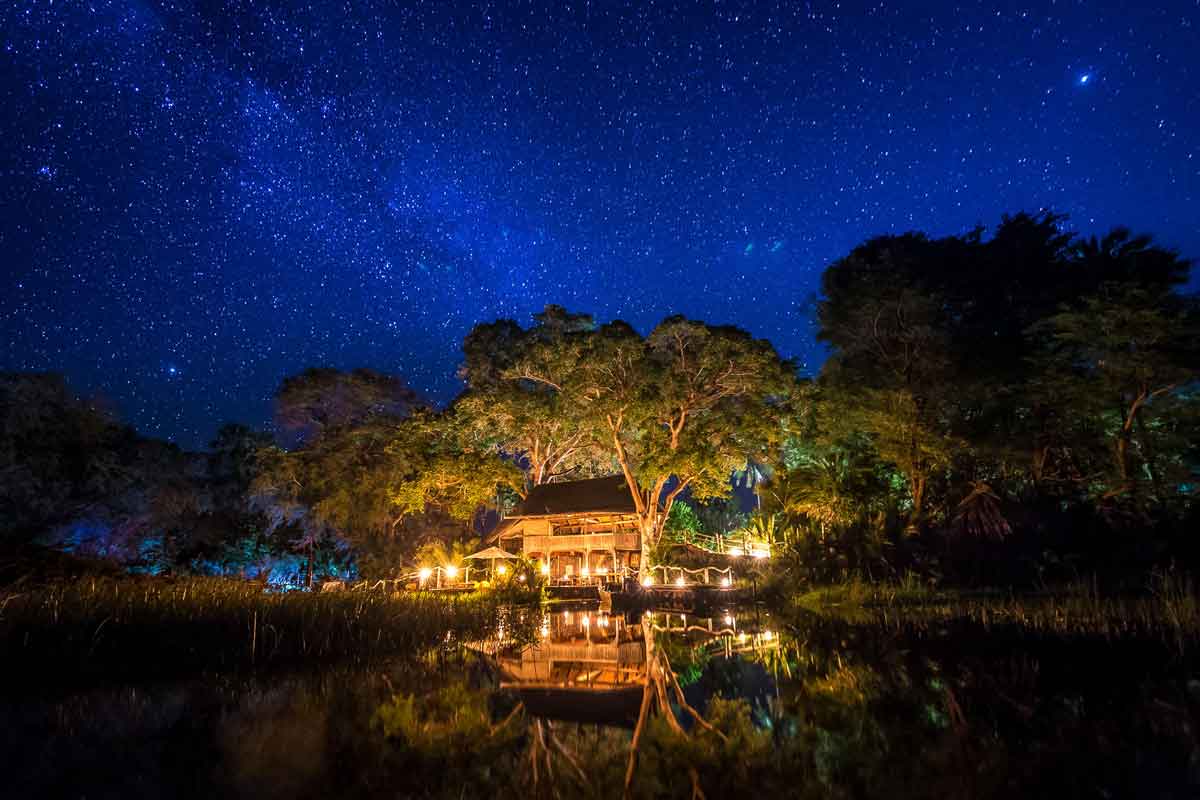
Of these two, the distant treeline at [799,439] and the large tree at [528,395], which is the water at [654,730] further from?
the large tree at [528,395]

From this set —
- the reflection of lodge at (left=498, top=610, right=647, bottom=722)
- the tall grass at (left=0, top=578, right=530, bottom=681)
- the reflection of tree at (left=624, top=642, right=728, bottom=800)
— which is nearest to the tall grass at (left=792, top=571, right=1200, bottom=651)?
the reflection of lodge at (left=498, top=610, right=647, bottom=722)

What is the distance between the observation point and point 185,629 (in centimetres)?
758

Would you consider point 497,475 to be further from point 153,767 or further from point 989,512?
point 153,767

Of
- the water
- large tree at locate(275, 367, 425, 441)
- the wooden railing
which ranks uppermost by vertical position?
large tree at locate(275, 367, 425, 441)

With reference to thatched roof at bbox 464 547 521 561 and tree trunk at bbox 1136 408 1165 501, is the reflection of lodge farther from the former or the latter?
tree trunk at bbox 1136 408 1165 501

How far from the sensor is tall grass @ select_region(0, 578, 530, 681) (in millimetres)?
6617

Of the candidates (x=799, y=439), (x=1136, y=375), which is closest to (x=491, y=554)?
(x=799, y=439)

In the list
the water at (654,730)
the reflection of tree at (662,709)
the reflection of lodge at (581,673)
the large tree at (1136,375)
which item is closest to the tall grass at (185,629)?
the water at (654,730)

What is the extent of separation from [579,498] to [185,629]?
2114cm

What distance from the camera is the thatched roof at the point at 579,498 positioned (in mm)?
27109

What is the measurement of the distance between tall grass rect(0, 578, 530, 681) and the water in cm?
68

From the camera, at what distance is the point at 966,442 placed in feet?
62.5

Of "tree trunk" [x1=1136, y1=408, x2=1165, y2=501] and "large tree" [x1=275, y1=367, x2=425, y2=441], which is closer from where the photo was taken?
"tree trunk" [x1=1136, y1=408, x2=1165, y2=501]

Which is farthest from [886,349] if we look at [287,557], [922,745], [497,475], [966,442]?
[287,557]
